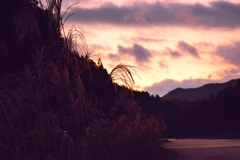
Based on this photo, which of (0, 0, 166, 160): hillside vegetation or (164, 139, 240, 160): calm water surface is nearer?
(0, 0, 166, 160): hillside vegetation

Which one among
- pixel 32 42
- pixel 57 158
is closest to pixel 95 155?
pixel 57 158

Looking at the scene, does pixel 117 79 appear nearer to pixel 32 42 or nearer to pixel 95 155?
pixel 95 155

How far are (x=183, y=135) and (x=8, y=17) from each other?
58270 mm

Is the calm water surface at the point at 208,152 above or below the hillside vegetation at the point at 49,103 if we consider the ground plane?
below

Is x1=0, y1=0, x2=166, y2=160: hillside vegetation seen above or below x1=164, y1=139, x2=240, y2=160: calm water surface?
above

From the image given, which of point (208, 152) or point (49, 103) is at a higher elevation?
point (49, 103)

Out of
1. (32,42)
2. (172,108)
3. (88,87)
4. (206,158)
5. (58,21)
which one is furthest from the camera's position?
(172,108)

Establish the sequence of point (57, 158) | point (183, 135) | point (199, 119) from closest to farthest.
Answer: point (57, 158) < point (183, 135) < point (199, 119)

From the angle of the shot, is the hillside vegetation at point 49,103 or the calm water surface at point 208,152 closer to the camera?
the hillside vegetation at point 49,103

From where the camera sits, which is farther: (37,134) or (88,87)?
(88,87)

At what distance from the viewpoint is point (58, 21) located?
6461 mm

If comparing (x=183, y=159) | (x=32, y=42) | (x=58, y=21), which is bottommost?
(x=183, y=159)

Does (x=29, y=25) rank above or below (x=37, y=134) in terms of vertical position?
above

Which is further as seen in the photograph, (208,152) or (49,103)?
(208,152)
